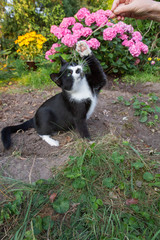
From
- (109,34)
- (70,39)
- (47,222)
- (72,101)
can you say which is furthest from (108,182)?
(109,34)

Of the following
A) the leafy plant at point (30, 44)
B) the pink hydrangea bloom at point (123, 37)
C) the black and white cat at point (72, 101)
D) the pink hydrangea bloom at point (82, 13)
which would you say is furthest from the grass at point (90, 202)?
the leafy plant at point (30, 44)

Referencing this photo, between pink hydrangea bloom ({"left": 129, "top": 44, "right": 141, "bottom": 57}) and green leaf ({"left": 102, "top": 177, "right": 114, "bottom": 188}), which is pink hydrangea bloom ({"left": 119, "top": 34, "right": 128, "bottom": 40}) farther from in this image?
green leaf ({"left": 102, "top": 177, "right": 114, "bottom": 188})

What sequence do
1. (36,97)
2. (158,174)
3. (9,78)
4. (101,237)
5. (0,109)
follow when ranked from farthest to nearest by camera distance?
1. (9,78)
2. (36,97)
3. (0,109)
4. (158,174)
5. (101,237)

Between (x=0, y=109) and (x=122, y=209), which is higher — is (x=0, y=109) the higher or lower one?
the higher one

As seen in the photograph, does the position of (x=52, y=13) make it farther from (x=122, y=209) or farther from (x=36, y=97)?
(x=122, y=209)

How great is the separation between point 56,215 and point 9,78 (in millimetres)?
4297

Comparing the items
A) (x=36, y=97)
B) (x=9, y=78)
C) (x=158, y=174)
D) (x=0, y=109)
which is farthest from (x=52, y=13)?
(x=158, y=174)

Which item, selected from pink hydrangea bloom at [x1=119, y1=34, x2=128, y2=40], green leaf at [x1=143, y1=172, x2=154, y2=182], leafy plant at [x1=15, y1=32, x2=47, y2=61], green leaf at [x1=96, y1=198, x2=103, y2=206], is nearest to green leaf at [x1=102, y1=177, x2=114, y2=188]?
green leaf at [x1=96, y1=198, x2=103, y2=206]

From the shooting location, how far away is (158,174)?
136cm

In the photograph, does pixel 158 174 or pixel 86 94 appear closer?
pixel 158 174

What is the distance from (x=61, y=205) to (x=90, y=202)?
0.70ft

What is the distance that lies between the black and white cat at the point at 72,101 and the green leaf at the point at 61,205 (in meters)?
0.90

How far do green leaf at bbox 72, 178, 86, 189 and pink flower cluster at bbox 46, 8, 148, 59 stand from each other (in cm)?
271

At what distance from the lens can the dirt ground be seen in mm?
1629
